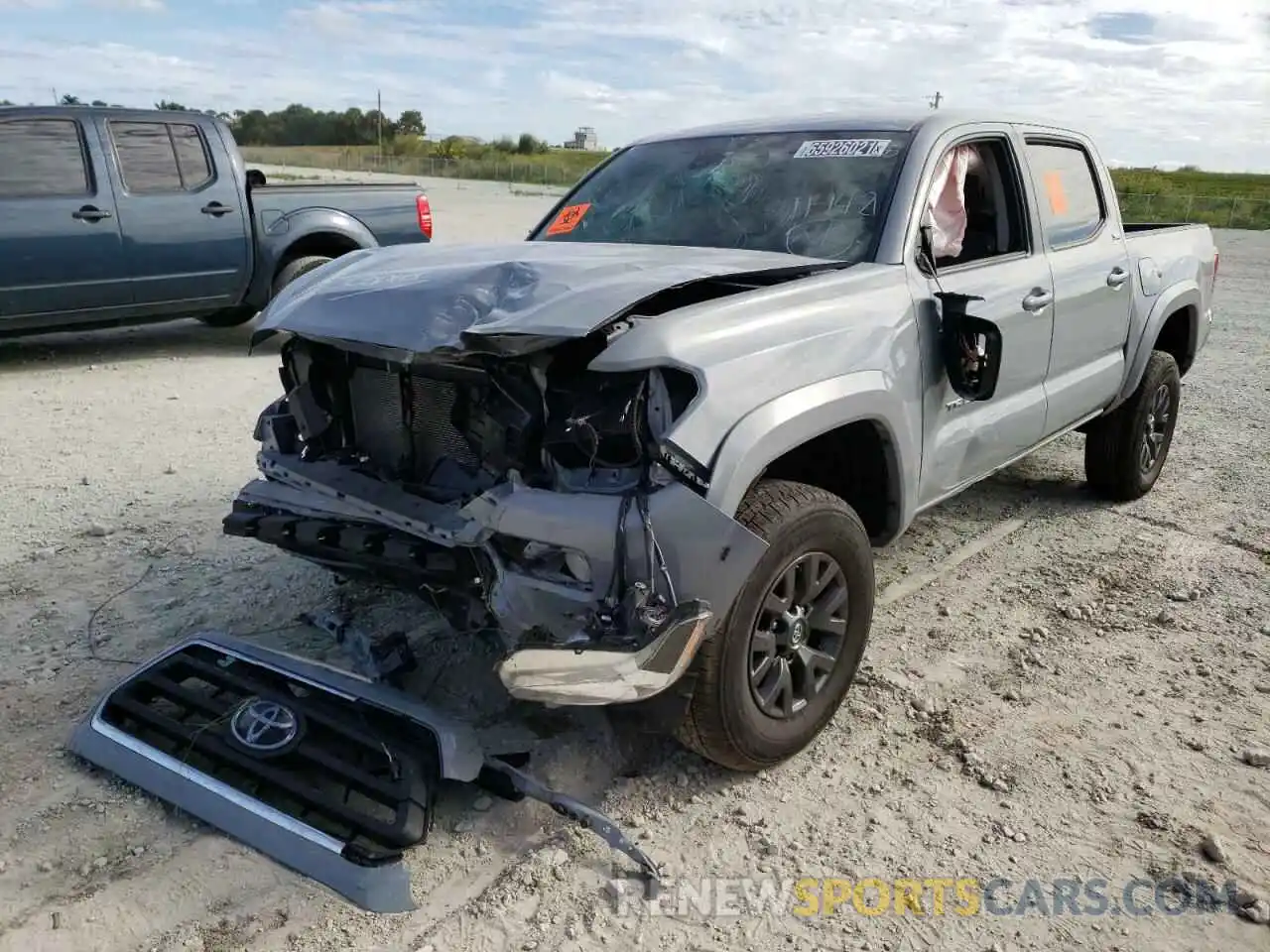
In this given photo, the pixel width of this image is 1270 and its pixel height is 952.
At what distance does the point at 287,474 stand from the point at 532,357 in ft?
3.43

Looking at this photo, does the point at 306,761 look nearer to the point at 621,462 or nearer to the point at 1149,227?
the point at 621,462

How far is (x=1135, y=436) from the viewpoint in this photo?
524cm

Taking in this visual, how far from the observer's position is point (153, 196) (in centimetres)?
788

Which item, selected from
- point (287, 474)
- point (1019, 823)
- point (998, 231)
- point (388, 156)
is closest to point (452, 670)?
point (287, 474)

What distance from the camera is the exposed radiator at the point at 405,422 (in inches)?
122

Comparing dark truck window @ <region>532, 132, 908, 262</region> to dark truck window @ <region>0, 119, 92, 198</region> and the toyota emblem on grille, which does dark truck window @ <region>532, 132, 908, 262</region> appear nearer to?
the toyota emblem on grille

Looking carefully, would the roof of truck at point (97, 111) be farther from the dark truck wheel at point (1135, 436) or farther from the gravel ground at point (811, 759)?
the dark truck wheel at point (1135, 436)

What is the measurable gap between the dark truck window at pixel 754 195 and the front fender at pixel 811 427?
590 millimetres

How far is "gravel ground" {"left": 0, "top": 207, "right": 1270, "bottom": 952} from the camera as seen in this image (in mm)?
2457

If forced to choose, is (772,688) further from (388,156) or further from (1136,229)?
(388,156)

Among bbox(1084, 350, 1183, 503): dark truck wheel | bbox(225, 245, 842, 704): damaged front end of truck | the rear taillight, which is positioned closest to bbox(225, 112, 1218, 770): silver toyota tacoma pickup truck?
bbox(225, 245, 842, 704): damaged front end of truck

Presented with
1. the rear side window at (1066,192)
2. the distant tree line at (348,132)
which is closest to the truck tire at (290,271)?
the rear side window at (1066,192)

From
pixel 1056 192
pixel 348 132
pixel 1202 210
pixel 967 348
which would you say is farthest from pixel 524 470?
pixel 348 132

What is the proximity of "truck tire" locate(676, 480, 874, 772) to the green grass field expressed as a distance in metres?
25.1
